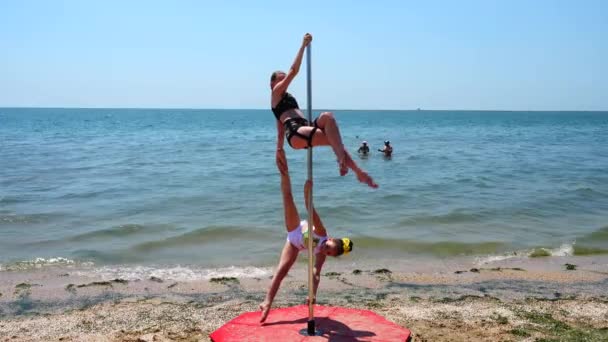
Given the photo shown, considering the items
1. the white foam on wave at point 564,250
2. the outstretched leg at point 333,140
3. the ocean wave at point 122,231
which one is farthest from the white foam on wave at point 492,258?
the ocean wave at point 122,231

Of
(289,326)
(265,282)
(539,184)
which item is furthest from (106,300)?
(539,184)

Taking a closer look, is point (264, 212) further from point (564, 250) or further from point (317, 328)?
point (317, 328)

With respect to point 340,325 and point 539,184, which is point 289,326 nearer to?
point 340,325

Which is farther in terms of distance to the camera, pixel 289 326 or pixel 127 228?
pixel 127 228

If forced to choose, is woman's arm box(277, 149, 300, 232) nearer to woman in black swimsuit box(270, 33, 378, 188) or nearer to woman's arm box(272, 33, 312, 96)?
woman in black swimsuit box(270, 33, 378, 188)

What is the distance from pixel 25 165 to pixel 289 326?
87.9 ft

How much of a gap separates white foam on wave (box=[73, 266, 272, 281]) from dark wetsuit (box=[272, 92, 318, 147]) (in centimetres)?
525

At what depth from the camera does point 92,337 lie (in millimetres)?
6859

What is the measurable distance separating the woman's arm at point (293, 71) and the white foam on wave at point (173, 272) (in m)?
5.45

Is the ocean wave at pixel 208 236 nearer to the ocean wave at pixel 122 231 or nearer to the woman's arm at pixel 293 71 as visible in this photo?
the ocean wave at pixel 122 231

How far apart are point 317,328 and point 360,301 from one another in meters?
2.28

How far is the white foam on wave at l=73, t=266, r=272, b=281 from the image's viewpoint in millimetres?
10180

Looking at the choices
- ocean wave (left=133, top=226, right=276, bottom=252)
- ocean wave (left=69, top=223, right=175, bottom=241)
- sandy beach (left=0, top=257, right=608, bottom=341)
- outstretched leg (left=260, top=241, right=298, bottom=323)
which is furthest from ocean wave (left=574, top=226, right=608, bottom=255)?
ocean wave (left=69, top=223, right=175, bottom=241)

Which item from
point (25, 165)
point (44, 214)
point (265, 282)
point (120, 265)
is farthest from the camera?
point (25, 165)
